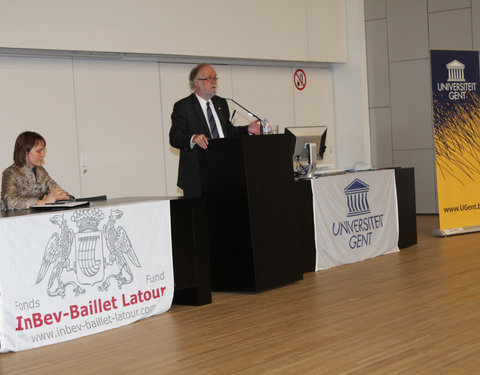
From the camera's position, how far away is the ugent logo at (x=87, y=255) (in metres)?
4.15

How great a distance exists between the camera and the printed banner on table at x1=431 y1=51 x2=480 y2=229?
789cm

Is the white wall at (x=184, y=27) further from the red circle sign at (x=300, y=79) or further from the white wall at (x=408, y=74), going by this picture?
the white wall at (x=408, y=74)

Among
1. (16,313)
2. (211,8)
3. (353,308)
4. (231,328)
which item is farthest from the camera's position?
(211,8)

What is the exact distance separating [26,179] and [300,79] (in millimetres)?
5364

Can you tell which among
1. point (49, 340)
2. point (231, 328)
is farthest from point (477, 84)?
point (49, 340)

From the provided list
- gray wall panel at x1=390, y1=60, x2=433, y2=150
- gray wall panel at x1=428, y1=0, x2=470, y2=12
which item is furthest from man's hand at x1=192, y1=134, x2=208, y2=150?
gray wall panel at x1=428, y1=0, x2=470, y2=12

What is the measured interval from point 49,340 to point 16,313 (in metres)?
0.29

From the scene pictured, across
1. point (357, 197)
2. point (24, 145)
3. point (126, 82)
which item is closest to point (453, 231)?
point (357, 197)

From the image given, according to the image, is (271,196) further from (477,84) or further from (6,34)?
(477,84)

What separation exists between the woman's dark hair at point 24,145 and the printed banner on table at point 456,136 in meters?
4.80

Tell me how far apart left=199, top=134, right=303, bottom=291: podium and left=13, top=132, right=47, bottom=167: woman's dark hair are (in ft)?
4.40

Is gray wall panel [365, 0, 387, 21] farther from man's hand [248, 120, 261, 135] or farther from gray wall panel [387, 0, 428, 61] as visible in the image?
man's hand [248, 120, 261, 135]

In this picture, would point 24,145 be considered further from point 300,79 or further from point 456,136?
point 300,79

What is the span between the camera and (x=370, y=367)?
3.33 metres
